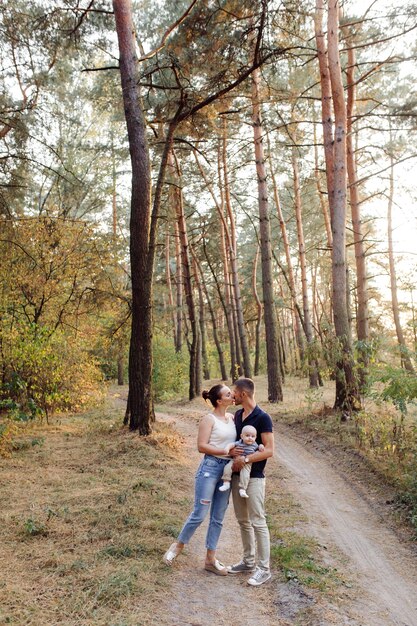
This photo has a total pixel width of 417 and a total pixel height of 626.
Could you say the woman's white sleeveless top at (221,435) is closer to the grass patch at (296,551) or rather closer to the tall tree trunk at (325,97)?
the grass patch at (296,551)

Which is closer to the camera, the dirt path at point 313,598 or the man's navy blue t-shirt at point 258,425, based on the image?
the dirt path at point 313,598

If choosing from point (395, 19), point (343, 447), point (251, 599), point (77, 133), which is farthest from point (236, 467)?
point (77, 133)

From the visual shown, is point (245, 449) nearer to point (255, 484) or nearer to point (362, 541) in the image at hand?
point (255, 484)

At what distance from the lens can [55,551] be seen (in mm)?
4762

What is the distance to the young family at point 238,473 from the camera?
4344mm

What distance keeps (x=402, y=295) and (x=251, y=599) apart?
2761 cm

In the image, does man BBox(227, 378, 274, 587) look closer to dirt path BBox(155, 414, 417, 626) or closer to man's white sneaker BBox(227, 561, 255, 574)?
man's white sneaker BBox(227, 561, 255, 574)

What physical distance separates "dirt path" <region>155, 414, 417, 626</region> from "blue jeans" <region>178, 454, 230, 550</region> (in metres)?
A: 0.43

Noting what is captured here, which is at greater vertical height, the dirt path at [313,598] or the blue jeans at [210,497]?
the blue jeans at [210,497]

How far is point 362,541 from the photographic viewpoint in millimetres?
5520

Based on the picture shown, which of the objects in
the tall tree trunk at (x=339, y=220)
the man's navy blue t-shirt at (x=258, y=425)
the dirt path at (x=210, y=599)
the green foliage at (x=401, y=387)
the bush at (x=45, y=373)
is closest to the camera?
the dirt path at (x=210, y=599)

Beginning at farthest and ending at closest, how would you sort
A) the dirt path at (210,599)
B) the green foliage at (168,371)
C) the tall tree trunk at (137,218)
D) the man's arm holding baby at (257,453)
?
1. the green foliage at (168,371)
2. the tall tree trunk at (137,218)
3. the man's arm holding baby at (257,453)
4. the dirt path at (210,599)

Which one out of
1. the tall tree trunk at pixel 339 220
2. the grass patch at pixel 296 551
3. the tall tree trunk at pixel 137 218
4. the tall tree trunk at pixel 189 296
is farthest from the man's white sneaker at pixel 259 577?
the tall tree trunk at pixel 189 296

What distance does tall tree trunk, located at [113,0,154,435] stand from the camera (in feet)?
32.7
